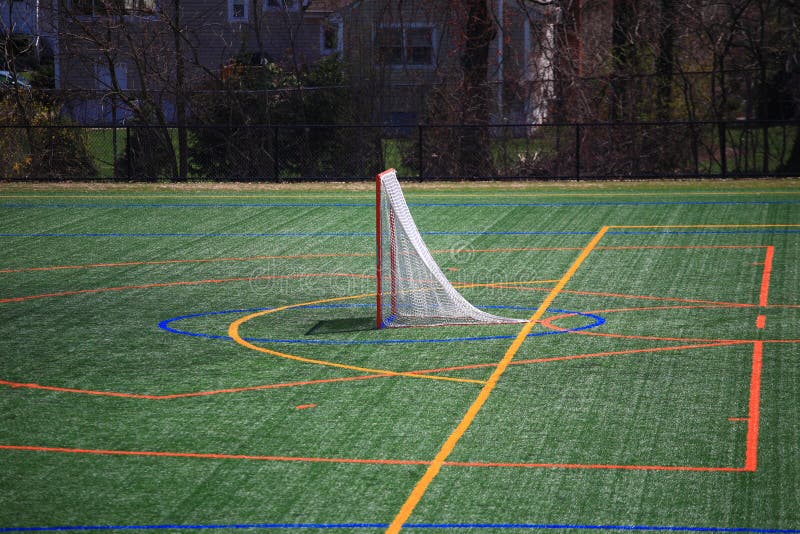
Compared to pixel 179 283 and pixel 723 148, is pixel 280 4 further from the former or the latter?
pixel 179 283

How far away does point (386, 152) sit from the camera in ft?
91.2

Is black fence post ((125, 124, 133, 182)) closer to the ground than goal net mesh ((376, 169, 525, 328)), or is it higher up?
higher up

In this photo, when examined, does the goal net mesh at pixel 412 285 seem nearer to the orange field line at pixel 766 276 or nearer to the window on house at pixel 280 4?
the orange field line at pixel 766 276

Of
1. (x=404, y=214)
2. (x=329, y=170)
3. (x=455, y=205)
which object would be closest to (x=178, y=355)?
(x=404, y=214)

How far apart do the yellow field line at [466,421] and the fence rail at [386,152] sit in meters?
12.7

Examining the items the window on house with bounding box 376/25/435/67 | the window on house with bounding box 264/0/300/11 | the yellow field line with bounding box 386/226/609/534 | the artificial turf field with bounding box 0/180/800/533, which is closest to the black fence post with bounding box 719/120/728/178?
the artificial turf field with bounding box 0/180/800/533

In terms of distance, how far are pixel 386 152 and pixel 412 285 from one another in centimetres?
1553

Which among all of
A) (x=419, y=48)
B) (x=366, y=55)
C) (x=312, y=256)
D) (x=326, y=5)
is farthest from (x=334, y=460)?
(x=326, y=5)

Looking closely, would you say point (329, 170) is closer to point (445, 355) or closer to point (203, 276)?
point (203, 276)

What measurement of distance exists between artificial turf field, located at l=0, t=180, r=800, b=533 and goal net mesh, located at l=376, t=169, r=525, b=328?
0.27 m

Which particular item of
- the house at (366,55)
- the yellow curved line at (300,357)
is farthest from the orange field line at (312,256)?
the house at (366,55)

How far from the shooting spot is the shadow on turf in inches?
485

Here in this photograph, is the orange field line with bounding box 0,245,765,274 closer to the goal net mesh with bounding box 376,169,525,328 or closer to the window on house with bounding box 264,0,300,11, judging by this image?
the goal net mesh with bounding box 376,169,525,328

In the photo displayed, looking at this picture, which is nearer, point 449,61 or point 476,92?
point 476,92
